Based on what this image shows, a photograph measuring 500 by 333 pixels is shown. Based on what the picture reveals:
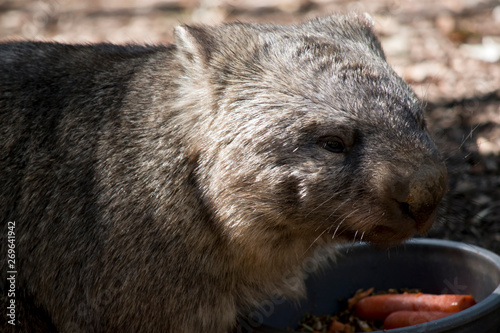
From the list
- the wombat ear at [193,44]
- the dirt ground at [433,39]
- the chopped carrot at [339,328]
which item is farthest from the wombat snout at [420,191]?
the dirt ground at [433,39]

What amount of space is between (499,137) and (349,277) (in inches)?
102

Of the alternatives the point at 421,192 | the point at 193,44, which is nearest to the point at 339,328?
the point at 421,192

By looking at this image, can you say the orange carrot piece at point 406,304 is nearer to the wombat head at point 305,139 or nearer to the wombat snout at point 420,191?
the wombat head at point 305,139

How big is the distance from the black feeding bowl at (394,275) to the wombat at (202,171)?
36 cm

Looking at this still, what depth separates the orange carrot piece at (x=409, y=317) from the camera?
4.00 m

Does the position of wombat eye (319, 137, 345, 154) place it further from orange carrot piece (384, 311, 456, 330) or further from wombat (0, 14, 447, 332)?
orange carrot piece (384, 311, 456, 330)

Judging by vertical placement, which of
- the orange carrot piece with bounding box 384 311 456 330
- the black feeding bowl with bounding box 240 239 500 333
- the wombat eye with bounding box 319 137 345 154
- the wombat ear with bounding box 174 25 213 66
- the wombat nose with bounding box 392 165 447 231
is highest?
the wombat ear with bounding box 174 25 213 66

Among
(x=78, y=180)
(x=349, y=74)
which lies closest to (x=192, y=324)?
(x=78, y=180)

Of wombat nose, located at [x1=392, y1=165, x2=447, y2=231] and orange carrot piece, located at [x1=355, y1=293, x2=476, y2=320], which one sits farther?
orange carrot piece, located at [x1=355, y1=293, x2=476, y2=320]

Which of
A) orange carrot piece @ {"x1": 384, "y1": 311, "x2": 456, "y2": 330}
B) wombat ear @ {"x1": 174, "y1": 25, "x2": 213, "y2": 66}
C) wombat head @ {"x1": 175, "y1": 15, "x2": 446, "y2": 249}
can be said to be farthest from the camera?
orange carrot piece @ {"x1": 384, "y1": 311, "x2": 456, "y2": 330}

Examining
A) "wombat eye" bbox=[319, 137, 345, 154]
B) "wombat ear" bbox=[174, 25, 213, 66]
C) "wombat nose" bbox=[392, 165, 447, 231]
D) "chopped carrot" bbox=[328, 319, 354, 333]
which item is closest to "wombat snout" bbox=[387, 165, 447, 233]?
"wombat nose" bbox=[392, 165, 447, 231]

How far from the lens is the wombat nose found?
10.6ft

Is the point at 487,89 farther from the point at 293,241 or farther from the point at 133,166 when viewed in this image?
the point at 133,166

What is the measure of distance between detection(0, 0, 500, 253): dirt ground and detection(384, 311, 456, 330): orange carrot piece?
121 cm
